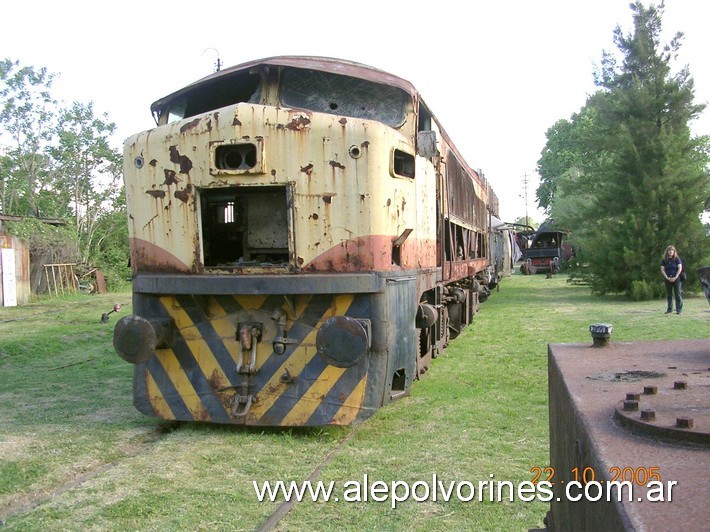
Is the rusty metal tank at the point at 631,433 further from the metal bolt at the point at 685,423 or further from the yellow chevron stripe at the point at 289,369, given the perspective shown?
the yellow chevron stripe at the point at 289,369

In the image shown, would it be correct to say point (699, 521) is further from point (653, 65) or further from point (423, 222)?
point (653, 65)

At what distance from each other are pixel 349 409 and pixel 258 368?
81 cm

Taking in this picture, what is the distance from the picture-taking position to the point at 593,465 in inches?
59.5

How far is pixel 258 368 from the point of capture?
548 cm

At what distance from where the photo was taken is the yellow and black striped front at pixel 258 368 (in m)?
5.40

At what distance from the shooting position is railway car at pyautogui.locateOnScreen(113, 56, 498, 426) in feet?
17.5

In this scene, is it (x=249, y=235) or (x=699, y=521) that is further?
(x=249, y=235)

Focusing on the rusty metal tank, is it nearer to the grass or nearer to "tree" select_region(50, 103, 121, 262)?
the grass

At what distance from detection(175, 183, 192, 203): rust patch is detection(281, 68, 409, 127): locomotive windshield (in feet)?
3.88

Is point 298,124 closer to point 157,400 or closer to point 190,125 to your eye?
point 190,125

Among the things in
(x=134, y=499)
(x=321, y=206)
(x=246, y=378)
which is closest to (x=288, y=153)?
(x=321, y=206)

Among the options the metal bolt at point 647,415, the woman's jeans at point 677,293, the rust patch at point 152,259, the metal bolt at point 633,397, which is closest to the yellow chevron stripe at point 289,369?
the rust patch at point 152,259

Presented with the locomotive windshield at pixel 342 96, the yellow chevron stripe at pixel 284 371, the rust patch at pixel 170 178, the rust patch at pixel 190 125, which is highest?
the locomotive windshield at pixel 342 96

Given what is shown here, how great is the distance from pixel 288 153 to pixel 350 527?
290 cm
